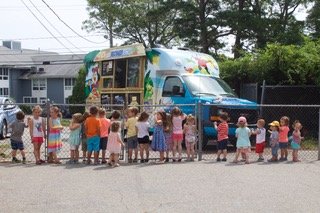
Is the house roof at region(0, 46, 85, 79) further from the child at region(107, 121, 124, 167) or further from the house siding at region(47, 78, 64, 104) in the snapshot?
the child at region(107, 121, 124, 167)

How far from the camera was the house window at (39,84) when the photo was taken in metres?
67.0

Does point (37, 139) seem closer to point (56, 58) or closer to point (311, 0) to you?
point (311, 0)

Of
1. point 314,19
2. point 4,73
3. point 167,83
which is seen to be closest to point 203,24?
point 314,19

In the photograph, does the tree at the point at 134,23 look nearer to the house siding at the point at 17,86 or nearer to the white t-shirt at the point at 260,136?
the house siding at the point at 17,86

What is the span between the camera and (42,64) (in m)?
67.6

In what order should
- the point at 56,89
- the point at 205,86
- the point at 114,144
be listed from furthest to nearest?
the point at 56,89
the point at 205,86
the point at 114,144

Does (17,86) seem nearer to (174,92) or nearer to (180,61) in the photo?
(180,61)

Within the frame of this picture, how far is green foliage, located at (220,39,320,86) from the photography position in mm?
17828

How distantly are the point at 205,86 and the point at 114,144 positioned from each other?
4.74 meters

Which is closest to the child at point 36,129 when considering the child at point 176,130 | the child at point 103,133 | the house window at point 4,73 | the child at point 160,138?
the child at point 103,133

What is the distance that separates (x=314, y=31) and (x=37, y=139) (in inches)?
1127

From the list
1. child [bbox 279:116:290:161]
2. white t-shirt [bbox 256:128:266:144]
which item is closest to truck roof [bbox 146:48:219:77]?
white t-shirt [bbox 256:128:266:144]

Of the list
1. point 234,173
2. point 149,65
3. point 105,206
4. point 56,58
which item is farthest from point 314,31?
point 56,58

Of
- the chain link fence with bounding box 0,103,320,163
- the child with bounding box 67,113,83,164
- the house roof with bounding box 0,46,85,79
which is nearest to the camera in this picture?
the child with bounding box 67,113,83,164
